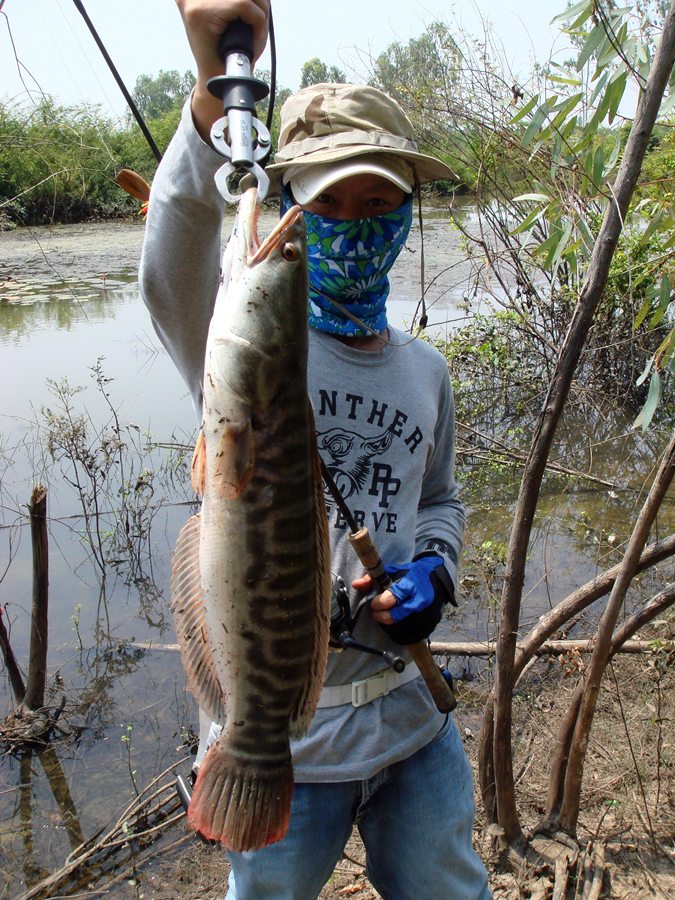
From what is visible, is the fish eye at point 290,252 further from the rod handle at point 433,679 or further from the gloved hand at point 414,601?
the rod handle at point 433,679

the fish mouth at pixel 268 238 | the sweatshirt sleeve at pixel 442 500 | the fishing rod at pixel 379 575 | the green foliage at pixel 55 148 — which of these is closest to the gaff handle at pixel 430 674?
the fishing rod at pixel 379 575

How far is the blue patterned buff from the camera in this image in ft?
7.08

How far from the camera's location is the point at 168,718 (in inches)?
191

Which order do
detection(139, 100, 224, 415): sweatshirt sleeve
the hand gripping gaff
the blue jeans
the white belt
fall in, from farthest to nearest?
1. the white belt
2. the blue jeans
3. detection(139, 100, 224, 415): sweatshirt sleeve
4. the hand gripping gaff

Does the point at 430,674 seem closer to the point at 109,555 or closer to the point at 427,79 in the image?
the point at 109,555

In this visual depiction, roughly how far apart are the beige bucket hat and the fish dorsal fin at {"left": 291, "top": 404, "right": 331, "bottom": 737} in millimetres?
906

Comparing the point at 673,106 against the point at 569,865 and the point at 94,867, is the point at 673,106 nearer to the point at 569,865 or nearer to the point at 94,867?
the point at 569,865

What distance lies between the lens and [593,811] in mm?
3551

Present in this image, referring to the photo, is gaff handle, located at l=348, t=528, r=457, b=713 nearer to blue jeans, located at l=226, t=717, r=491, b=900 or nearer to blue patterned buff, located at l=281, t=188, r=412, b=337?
blue jeans, located at l=226, t=717, r=491, b=900

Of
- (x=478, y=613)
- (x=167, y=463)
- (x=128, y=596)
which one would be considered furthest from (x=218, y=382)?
(x=167, y=463)

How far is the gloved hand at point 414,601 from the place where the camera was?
199 cm

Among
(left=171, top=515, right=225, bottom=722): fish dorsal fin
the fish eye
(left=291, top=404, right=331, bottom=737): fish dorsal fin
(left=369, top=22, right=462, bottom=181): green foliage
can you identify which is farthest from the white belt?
(left=369, top=22, right=462, bottom=181): green foliage

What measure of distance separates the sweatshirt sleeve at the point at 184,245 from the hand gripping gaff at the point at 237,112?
0.33 ft

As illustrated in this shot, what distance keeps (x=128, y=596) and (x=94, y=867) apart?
270cm
